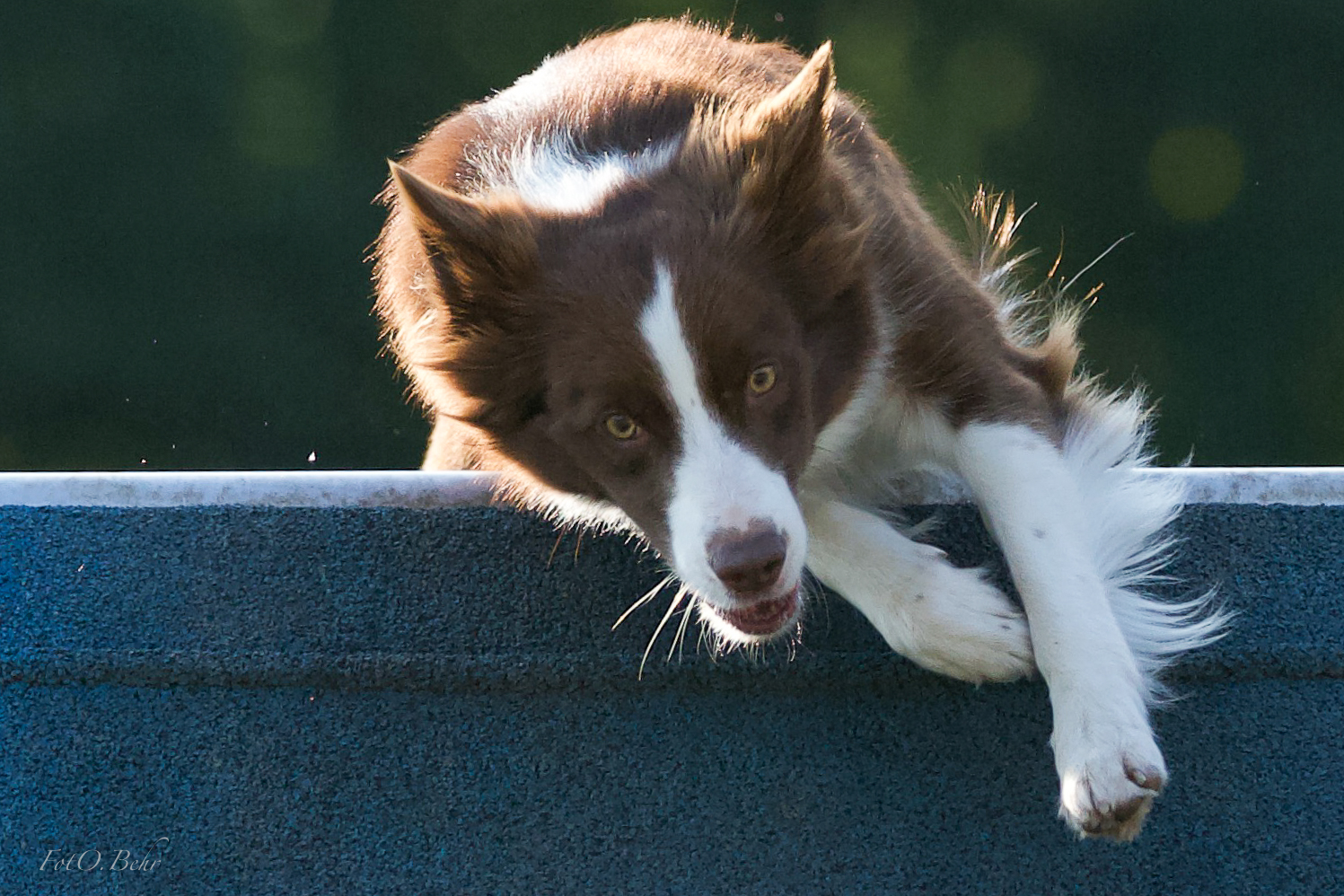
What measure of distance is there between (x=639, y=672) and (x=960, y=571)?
60 cm

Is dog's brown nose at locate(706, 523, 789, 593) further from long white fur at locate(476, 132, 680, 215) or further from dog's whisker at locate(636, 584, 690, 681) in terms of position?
long white fur at locate(476, 132, 680, 215)

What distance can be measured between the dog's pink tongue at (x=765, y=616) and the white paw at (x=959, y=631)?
18 cm

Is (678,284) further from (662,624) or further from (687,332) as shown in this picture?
(662,624)

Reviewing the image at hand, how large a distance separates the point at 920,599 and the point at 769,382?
444 millimetres

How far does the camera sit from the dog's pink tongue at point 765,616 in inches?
87.0

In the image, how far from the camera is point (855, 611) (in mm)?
2418

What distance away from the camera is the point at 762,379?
229 cm

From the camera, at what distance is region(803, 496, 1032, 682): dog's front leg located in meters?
2.21

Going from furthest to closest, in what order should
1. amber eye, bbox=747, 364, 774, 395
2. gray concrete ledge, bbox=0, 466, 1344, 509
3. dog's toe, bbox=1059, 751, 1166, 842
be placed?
1. gray concrete ledge, bbox=0, 466, 1344, 509
2. amber eye, bbox=747, 364, 774, 395
3. dog's toe, bbox=1059, 751, 1166, 842

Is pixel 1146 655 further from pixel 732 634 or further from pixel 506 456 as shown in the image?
pixel 506 456

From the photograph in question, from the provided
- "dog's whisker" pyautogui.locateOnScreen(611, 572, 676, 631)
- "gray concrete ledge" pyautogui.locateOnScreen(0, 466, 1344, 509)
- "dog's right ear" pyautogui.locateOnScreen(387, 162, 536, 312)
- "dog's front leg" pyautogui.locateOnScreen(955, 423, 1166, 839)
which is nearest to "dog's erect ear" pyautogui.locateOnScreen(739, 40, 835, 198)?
"dog's right ear" pyautogui.locateOnScreen(387, 162, 536, 312)

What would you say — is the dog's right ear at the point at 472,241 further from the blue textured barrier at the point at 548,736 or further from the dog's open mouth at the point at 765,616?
the dog's open mouth at the point at 765,616

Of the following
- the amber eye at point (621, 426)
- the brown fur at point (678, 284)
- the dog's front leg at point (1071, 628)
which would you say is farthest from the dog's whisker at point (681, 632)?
the dog's front leg at point (1071, 628)

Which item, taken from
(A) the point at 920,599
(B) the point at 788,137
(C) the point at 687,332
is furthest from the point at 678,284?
(A) the point at 920,599
